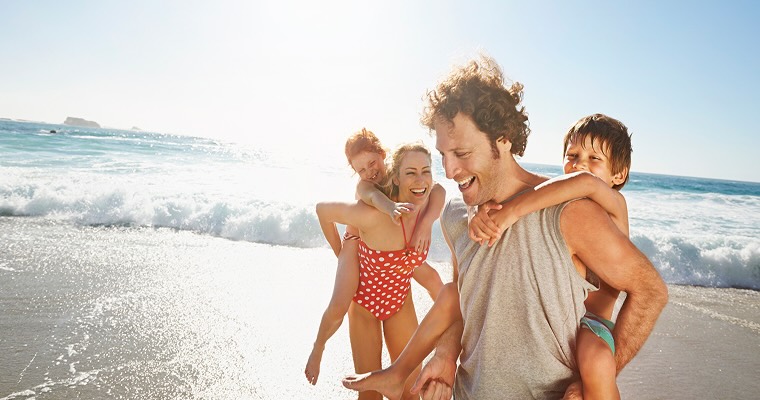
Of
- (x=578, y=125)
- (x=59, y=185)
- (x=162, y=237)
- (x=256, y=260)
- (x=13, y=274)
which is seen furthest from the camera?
(x=59, y=185)

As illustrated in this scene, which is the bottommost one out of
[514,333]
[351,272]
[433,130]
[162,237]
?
[162,237]

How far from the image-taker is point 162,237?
1009 cm

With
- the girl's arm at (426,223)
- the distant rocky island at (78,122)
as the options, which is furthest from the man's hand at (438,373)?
the distant rocky island at (78,122)

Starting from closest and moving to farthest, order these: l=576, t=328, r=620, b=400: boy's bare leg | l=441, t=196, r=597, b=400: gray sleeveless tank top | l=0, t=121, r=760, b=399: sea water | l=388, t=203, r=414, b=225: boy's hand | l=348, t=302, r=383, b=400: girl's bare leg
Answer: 1. l=576, t=328, r=620, b=400: boy's bare leg
2. l=441, t=196, r=597, b=400: gray sleeveless tank top
3. l=388, t=203, r=414, b=225: boy's hand
4. l=348, t=302, r=383, b=400: girl's bare leg
5. l=0, t=121, r=760, b=399: sea water

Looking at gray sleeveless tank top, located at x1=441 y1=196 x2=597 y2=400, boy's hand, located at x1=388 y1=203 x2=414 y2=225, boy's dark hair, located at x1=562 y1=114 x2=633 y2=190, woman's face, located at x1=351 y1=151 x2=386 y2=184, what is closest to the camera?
gray sleeveless tank top, located at x1=441 y1=196 x2=597 y2=400

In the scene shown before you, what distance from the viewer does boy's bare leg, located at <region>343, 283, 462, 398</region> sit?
237 centimetres

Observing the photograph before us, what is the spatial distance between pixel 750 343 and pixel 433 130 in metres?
6.05

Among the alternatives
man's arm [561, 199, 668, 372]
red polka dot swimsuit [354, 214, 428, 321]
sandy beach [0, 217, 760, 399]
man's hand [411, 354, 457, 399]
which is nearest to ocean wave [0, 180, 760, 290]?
sandy beach [0, 217, 760, 399]

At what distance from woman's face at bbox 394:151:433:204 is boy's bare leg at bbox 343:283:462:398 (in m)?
1.36

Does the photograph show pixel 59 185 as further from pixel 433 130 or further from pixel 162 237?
pixel 433 130

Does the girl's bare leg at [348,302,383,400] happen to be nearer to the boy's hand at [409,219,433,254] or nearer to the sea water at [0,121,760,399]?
the boy's hand at [409,219,433,254]

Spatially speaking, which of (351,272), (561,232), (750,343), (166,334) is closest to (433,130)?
(561,232)

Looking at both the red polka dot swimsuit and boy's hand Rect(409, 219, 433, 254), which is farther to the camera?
the red polka dot swimsuit

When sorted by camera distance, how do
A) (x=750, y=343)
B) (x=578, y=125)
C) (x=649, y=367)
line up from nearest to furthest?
(x=578, y=125)
(x=649, y=367)
(x=750, y=343)
